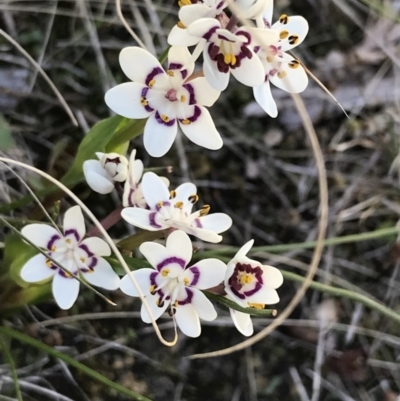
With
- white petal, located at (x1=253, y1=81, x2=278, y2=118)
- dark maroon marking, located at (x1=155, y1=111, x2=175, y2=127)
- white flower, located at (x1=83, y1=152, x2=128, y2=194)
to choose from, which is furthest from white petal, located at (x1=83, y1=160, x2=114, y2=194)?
white petal, located at (x1=253, y1=81, x2=278, y2=118)

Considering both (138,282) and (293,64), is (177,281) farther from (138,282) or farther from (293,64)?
(293,64)

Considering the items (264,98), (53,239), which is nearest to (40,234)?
(53,239)

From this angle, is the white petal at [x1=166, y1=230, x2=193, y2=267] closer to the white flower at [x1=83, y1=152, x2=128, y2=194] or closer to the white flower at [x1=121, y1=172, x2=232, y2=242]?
the white flower at [x1=121, y1=172, x2=232, y2=242]

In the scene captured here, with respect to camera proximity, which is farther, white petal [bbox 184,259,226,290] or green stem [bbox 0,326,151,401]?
green stem [bbox 0,326,151,401]

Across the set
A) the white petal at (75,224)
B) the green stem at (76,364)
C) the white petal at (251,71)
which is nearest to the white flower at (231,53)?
the white petal at (251,71)

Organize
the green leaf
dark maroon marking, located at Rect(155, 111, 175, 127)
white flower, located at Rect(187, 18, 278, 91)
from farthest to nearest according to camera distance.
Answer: the green leaf < dark maroon marking, located at Rect(155, 111, 175, 127) < white flower, located at Rect(187, 18, 278, 91)

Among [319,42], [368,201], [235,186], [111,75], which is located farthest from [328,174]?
[111,75]

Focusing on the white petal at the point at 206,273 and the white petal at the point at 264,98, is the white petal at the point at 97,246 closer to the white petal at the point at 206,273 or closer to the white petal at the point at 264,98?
the white petal at the point at 206,273
